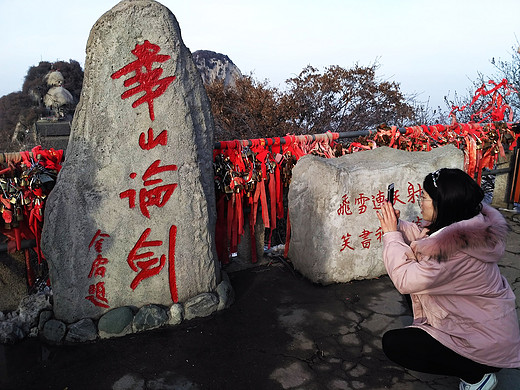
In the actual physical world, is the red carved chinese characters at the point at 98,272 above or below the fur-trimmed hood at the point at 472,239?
below

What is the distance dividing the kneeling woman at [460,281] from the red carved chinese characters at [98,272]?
1.96 m

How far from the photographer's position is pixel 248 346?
9.05ft

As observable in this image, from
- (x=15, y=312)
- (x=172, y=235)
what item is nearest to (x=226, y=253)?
(x=172, y=235)

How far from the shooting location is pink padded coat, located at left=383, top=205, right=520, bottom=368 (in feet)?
6.14

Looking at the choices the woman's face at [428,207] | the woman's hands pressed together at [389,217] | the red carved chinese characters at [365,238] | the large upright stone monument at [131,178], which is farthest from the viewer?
the red carved chinese characters at [365,238]

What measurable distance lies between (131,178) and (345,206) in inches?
74.2

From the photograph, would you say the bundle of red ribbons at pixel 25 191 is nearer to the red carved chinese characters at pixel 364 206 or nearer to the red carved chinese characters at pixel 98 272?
the red carved chinese characters at pixel 98 272

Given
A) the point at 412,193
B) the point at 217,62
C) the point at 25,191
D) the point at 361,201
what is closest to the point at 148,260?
the point at 25,191

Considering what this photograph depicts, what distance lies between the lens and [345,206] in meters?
3.54

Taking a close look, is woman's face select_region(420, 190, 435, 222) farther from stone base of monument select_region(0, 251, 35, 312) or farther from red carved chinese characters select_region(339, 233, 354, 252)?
stone base of monument select_region(0, 251, 35, 312)

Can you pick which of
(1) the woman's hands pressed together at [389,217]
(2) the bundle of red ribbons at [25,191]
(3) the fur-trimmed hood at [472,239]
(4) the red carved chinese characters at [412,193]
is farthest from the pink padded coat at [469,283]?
(2) the bundle of red ribbons at [25,191]

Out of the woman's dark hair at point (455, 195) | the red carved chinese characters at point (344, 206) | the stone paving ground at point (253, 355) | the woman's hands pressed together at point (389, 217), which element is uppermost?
the woman's dark hair at point (455, 195)

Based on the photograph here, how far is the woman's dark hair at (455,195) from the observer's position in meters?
1.91

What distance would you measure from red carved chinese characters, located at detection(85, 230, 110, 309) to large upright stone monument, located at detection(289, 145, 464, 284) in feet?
5.67
